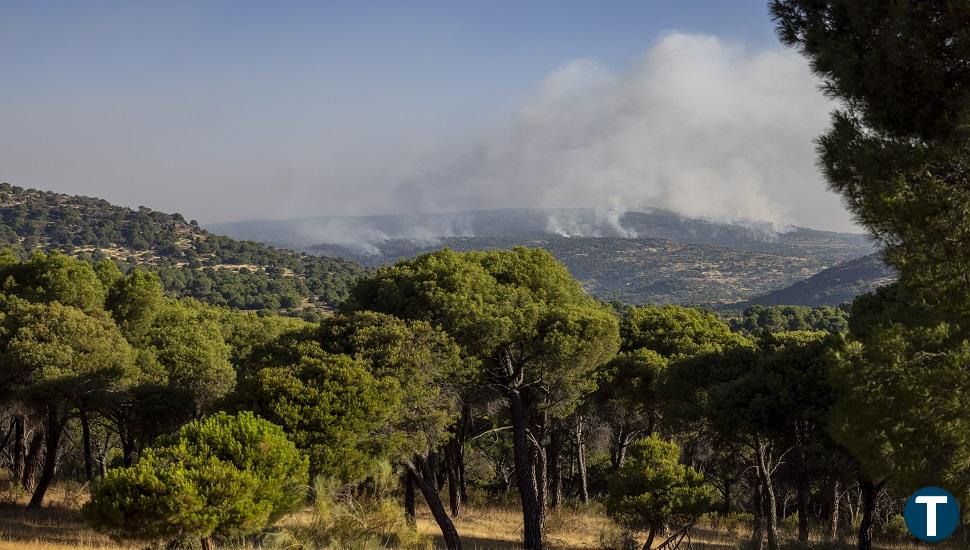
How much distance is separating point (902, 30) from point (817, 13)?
1.90m

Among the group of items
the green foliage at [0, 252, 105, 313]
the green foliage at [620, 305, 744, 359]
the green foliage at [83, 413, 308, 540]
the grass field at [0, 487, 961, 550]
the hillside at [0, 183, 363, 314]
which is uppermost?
the hillside at [0, 183, 363, 314]

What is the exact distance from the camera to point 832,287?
18162 centimetres

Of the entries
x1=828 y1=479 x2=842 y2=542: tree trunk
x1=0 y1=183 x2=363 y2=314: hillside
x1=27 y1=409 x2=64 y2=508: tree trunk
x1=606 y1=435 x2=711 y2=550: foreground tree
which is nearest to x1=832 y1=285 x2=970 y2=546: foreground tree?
x1=606 y1=435 x2=711 y2=550: foreground tree

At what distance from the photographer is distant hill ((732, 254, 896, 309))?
560 ft

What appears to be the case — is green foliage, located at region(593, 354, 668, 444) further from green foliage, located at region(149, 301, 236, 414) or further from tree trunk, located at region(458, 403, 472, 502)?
green foliage, located at region(149, 301, 236, 414)

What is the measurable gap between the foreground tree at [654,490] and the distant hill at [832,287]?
531 feet

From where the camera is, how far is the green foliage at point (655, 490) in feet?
55.5

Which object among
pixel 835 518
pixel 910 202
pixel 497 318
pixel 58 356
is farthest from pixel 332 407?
pixel 835 518

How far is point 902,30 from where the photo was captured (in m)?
7.41

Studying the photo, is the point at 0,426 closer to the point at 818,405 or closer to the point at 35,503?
the point at 35,503

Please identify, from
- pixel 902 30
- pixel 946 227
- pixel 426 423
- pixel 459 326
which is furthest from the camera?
pixel 459 326

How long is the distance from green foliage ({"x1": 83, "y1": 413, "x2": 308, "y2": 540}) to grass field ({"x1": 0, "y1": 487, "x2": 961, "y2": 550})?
1616mm

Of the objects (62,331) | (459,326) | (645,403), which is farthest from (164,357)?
(645,403)

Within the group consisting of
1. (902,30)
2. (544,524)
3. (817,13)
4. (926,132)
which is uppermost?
(817,13)
